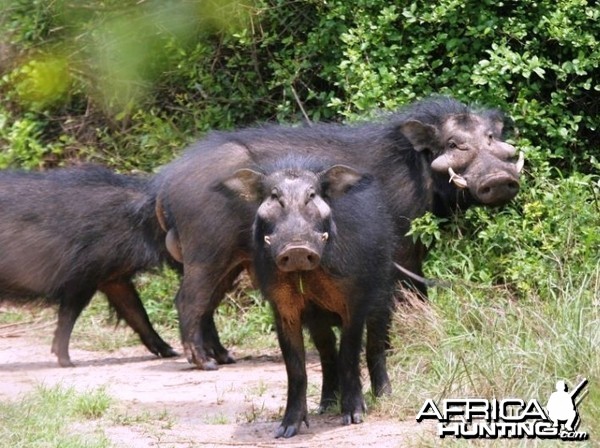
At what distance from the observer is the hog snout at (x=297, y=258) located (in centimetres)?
667

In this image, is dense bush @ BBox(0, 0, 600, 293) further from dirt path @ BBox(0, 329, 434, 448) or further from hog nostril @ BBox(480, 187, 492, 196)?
dirt path @ BBox(0, 329, 434, 448)

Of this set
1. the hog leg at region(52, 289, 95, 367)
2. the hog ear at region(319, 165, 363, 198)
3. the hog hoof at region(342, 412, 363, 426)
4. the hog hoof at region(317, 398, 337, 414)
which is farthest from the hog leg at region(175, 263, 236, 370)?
the hog hoof at region(342, 412, 363, 426)

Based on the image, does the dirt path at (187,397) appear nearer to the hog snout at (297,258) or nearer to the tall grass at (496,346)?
the tall grass at (496,346)

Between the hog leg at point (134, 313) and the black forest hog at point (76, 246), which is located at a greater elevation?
the black forest hog at point (76, 246)

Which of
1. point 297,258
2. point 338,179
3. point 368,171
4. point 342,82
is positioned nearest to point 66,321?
point 368,171

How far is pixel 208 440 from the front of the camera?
22.7 ft

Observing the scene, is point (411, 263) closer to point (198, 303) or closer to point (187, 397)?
point (198, 303)

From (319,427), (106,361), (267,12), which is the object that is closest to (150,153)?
(267,12)

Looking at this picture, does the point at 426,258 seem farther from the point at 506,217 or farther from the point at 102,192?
the point at 102,192

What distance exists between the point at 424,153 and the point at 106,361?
2.79 metres

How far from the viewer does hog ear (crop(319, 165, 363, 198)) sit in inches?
288

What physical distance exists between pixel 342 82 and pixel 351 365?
3775 mm

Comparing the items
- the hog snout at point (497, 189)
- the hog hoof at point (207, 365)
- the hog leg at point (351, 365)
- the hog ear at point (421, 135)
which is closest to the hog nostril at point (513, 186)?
the hog snout at point (497, 189)

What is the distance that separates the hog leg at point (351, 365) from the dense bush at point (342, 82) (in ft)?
5.89
